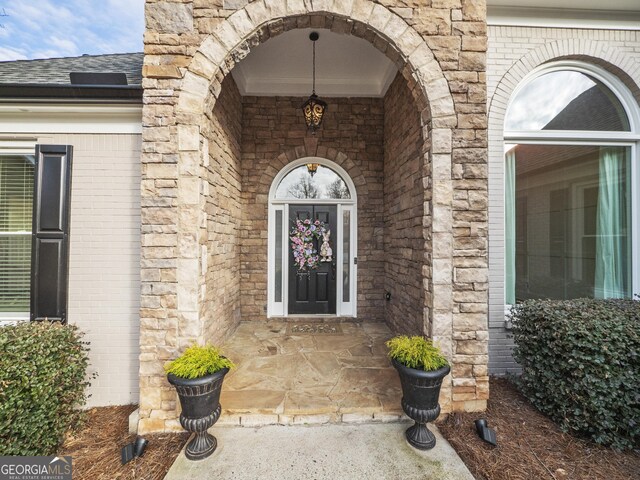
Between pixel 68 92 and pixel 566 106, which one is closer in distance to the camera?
pixel 68 92

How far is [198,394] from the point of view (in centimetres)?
191

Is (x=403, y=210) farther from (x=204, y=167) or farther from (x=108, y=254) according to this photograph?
(x=108, y=254)

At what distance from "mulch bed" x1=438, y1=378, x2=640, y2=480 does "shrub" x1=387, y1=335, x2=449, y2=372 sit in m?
0.61

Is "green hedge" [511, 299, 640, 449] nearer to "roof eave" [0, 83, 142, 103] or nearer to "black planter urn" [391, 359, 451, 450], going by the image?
"black planter urn" [391, 359, 451, 450]

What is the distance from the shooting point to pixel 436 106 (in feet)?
7.73

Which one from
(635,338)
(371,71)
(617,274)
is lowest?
(635,338)

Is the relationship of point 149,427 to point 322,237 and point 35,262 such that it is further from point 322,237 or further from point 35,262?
point 322,237

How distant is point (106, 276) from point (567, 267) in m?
5.11

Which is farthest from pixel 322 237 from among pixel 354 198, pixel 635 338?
pixel 635 338

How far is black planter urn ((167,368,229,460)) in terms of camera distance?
190cm

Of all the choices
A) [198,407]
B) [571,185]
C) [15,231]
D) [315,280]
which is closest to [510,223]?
[571,185]

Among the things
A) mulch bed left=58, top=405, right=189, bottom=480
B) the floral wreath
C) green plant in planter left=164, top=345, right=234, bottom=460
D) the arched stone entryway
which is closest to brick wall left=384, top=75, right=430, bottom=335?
the arched stone entryway

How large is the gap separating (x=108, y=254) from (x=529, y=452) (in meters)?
A: 3.91

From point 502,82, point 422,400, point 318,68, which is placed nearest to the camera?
point 422,400
